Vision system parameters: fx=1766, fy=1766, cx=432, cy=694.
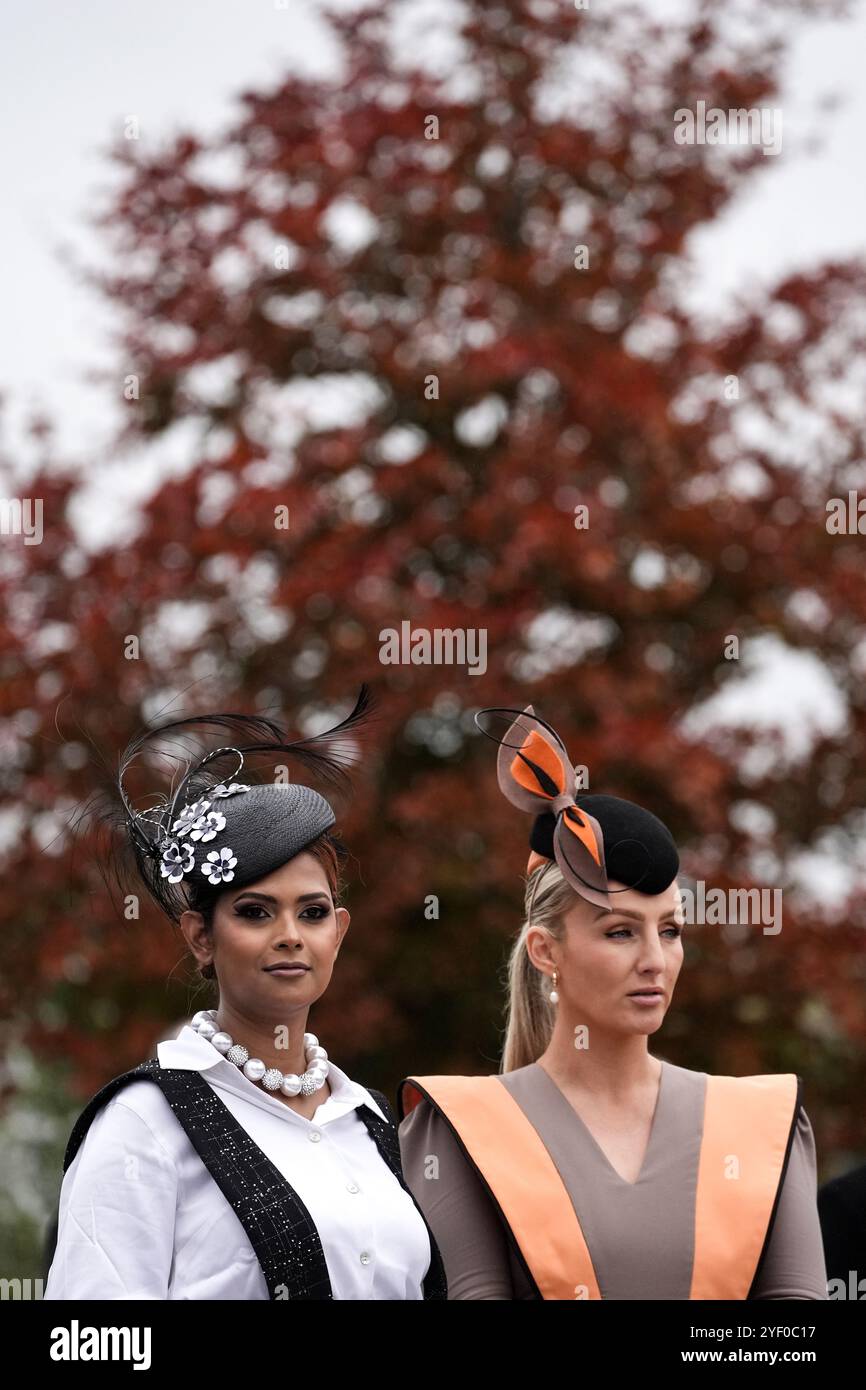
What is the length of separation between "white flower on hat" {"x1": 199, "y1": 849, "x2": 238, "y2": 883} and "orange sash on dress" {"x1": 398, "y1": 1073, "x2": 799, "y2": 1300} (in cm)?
61

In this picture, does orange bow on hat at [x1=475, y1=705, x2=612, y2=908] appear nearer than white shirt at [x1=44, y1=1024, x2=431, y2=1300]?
No

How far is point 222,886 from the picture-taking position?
7.69ft

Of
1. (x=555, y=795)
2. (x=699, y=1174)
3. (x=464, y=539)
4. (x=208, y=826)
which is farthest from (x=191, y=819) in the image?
(x=464, y=539)

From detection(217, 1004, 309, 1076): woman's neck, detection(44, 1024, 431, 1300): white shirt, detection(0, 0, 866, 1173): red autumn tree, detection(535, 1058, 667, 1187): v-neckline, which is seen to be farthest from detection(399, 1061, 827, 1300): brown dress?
detection(0, 0, 866, 1173): red autumn tree

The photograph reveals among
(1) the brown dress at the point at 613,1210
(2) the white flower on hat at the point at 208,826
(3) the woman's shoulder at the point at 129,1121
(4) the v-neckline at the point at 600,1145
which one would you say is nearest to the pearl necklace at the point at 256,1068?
(3) the woman's shoulder at the point at 129,1121

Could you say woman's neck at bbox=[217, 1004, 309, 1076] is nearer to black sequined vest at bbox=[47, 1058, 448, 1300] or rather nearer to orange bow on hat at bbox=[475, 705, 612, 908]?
black sequined vest at bbox=[47, 1058, 448, 1300]

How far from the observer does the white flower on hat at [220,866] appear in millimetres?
2336

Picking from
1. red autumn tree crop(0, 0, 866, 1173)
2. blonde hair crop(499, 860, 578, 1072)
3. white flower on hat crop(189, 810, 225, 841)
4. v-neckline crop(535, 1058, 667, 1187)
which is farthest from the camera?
red autumn tree crop(0, 0, 866, 1173)

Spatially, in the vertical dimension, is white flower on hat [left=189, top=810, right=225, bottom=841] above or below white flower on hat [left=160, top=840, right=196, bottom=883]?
above

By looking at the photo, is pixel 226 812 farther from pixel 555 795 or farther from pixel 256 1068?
pixel 555 795

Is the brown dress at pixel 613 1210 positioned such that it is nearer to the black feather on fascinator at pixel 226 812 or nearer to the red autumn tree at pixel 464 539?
the black feather on fascinator at pixel 226 812

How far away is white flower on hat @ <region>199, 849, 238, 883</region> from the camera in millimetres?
2336

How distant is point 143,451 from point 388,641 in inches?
53.4

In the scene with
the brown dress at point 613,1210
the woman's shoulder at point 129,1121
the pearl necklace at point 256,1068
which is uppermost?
the pearl necklace at point 256,1068
